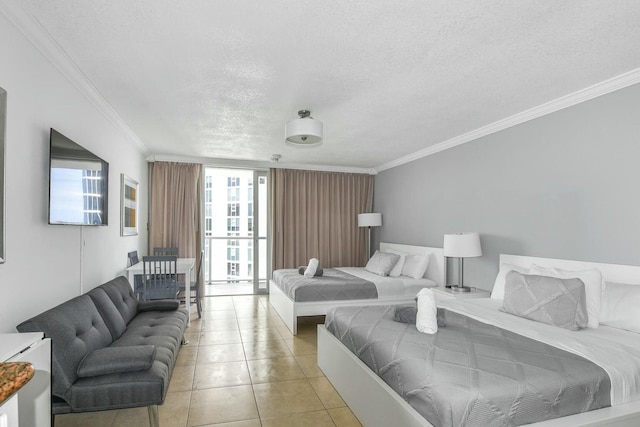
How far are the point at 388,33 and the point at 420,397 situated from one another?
212cm

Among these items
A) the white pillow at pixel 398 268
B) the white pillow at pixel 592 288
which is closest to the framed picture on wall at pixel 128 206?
the white pillow at pixel 398 268

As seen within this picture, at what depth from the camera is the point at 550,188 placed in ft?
11.2

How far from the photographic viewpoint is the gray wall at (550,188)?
2.82 metres

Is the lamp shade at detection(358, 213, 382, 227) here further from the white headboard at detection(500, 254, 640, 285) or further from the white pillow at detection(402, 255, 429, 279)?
the white headboard at detection(500, 254, 640, 285)

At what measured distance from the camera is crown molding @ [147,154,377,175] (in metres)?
6.03

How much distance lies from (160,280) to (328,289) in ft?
7.05

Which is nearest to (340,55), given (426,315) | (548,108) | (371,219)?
(426,315)

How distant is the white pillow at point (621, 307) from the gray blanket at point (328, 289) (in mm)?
2473

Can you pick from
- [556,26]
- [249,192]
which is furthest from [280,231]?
[556,26]

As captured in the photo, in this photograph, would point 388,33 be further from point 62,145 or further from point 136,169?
point 136,169

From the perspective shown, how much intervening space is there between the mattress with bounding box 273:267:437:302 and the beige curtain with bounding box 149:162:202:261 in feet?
6.77

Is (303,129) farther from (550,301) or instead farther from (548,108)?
(550,301)

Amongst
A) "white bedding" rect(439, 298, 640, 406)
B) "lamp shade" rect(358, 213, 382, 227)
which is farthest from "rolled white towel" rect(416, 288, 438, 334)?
"lamp shade" rect(358, 213, 382, 227)

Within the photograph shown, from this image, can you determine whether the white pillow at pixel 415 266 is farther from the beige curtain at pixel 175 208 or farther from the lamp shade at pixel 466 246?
the beige curtain at pixel 175 208
